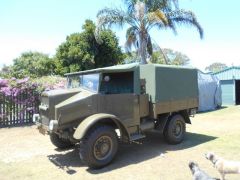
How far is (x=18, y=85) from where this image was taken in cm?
1380

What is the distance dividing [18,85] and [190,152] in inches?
341

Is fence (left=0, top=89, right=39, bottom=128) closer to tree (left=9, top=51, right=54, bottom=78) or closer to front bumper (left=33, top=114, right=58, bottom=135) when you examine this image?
front bumper (left=33, top=114, right=58, bottom=135)

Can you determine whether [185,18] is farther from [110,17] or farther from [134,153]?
[134,153]

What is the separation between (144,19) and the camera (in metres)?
18.5

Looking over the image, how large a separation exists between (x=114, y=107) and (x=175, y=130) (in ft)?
8.91

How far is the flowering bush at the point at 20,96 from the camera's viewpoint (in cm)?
1344

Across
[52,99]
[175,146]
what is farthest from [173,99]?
[52,99]

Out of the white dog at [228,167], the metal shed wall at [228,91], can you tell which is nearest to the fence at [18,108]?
the white dog at [228,167]

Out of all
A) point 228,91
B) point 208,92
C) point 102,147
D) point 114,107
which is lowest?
point 102,147

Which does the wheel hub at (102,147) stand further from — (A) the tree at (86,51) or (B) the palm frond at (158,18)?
(A) the tree at (86,51)

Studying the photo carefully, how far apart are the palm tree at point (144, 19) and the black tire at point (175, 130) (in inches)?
369

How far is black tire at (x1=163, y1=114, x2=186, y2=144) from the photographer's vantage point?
30.6ft

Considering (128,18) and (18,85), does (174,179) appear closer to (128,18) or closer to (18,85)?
(18,85)

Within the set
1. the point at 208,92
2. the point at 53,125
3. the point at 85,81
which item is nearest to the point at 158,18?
the point at 208,92
